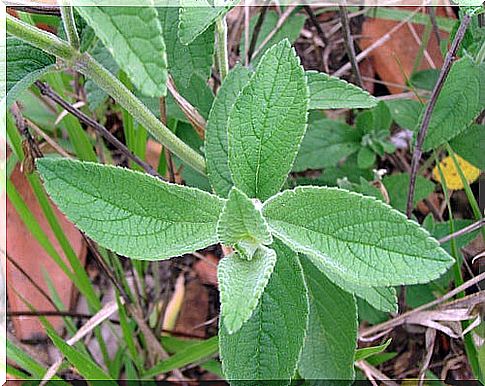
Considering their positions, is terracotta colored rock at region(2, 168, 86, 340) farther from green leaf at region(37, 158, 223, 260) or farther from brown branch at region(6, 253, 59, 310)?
green leaf at region(37, 158, 223, 260)

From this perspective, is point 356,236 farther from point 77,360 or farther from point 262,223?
point 77,360

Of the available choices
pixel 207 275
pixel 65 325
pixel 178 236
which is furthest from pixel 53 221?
pixel 178 236

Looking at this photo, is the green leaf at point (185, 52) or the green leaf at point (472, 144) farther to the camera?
the green leaf at point (472, 144)

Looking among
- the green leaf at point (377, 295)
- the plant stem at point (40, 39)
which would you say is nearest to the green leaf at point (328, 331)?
the green leaf at point (377, 295)

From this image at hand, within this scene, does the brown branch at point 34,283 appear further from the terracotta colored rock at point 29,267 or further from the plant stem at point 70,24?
the plant stem at point 70,24

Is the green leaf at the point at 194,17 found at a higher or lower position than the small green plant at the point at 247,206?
higher

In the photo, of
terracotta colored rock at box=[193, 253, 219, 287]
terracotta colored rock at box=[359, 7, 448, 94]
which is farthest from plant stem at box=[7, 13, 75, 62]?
terracotta colored rock at box=[359, 7, 448, 94]
